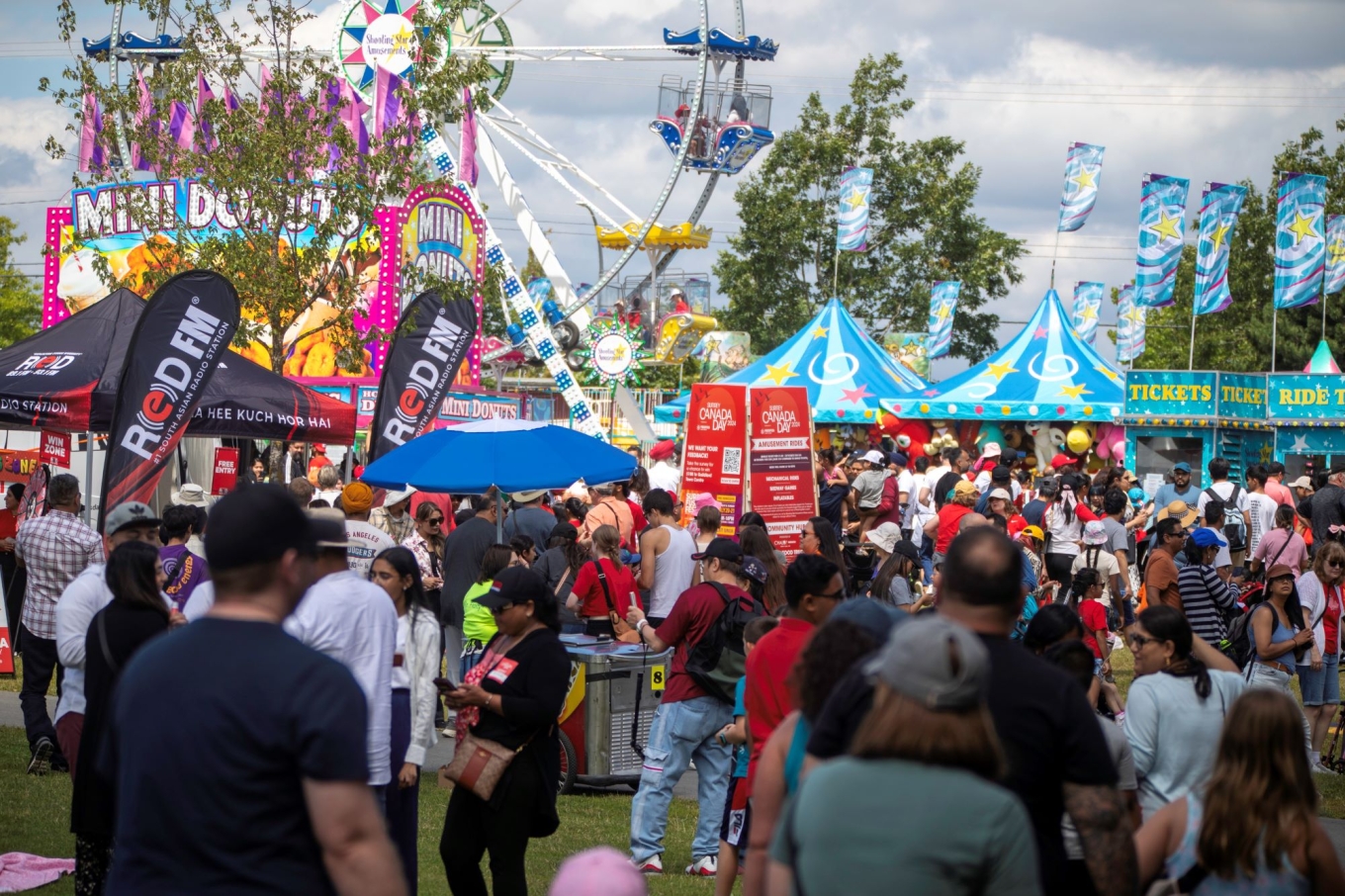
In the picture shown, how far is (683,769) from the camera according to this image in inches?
277

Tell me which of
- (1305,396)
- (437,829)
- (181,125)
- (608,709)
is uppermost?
(181,125)

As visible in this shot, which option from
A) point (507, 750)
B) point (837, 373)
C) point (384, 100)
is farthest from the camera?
point (837, 373)

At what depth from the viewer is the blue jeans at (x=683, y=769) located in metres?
6.91

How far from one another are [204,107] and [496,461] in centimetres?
765

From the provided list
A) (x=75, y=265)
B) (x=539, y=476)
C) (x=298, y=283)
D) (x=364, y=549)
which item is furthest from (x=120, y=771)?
(x=75, y=265)

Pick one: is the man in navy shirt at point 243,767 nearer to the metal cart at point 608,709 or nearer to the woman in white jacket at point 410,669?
the woman in white jacket at point 410,669

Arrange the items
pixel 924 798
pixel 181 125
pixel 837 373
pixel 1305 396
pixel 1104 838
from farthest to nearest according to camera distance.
Answer: pixel 837 373 → pixel 1305 396 → pixel 181 125 → pixel 1104 838 → pixel 924 798

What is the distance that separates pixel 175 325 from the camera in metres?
10.1

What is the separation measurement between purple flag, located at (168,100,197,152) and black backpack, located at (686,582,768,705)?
37.3ft

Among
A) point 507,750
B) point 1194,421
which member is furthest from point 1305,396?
point 507,750

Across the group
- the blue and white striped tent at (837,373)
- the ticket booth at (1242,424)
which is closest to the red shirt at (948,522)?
the ticket booth at (1242,424)

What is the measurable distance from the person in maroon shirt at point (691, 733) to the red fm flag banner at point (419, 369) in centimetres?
575

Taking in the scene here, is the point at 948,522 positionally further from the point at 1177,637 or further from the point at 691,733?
the point at 1177,637

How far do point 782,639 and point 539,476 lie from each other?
5.14 m
